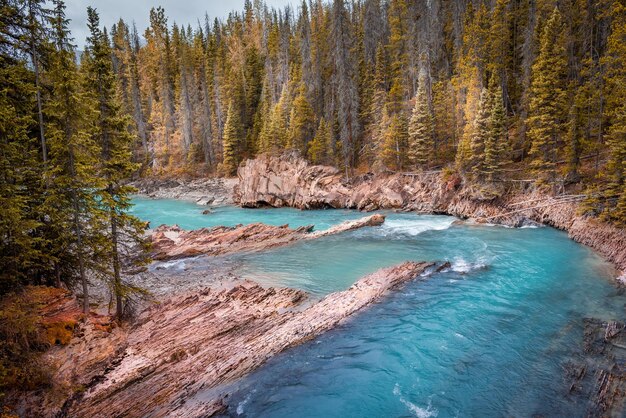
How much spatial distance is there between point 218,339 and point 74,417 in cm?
476

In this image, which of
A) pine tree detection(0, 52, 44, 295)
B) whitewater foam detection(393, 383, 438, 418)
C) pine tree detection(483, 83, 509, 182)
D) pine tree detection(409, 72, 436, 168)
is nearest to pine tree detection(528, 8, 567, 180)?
pine tree detection(483, 83, 509, 182)

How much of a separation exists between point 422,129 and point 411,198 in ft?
26.9

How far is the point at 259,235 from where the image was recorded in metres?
28.8

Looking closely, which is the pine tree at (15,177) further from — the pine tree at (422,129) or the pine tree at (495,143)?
the pine tree at (422,129)

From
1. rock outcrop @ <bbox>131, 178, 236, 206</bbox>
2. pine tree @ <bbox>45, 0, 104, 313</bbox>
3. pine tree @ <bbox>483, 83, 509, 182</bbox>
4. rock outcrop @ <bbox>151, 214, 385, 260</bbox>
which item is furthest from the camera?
rock outcrop @ <bbox>131, 178, 236, 206</bbox>

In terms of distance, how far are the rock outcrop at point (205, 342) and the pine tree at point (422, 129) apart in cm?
2509

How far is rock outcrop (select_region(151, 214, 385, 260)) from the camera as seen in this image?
83.4 feet

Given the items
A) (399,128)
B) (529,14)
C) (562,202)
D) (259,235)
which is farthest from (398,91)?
(259,235)

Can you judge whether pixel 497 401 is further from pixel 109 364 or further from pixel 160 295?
pixel 160 295

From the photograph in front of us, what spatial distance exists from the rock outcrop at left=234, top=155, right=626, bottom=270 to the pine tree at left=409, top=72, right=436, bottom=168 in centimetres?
260

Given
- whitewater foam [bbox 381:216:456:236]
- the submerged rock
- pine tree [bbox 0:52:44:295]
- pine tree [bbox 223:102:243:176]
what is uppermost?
pine tree [bbox 223:102:243:176]

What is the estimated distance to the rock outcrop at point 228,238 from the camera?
25.4 metres

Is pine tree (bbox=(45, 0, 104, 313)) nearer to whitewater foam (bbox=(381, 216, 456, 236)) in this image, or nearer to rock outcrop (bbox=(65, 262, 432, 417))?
rock outcrop (bbox=(65, 262, 432, 417))

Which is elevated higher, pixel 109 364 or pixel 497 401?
pixel 109 364
